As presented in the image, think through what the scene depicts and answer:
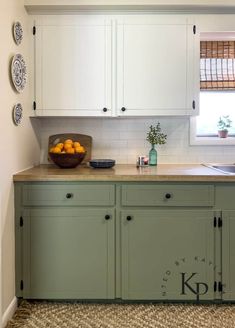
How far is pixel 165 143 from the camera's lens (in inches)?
→ 122

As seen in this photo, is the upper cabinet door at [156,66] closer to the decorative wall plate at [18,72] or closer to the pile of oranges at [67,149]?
the pile of oranges at [67,149]

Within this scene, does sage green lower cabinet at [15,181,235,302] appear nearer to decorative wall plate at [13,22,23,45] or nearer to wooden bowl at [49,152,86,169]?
wooden bowl at [49,152,86,169]

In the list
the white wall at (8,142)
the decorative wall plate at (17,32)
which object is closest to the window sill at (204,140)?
the white wall at (8,142)

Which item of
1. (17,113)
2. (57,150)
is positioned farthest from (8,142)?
(57,150)

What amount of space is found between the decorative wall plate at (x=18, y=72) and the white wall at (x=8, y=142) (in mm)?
36

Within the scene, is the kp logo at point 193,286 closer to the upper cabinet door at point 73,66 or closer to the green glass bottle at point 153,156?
the green glass bottle at point 153,156

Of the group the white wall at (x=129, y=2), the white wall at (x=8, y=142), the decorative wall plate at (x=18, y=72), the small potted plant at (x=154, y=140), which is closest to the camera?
the white wall at (x=8, y=142)

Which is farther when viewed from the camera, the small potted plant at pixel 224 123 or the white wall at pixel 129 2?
the small potted plant at pixel 224 123

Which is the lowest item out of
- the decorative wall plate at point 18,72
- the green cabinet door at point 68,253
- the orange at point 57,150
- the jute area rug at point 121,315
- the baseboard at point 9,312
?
the jute area rug at point 121,315

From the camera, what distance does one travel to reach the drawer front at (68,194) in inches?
93.4

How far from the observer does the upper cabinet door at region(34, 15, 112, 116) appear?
270 cm

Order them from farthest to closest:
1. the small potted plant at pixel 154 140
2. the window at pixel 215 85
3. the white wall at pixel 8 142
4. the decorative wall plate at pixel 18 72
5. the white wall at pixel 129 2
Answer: the window at pixel 215 85 < the small potted plant at pixel 154 140 < the white wall at pixel 129 2 < the decorative wall plate at pixel 18 72 < the white wall at pixel 8 142

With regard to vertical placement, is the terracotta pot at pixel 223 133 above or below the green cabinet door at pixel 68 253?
above

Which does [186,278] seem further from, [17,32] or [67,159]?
[17,32]
